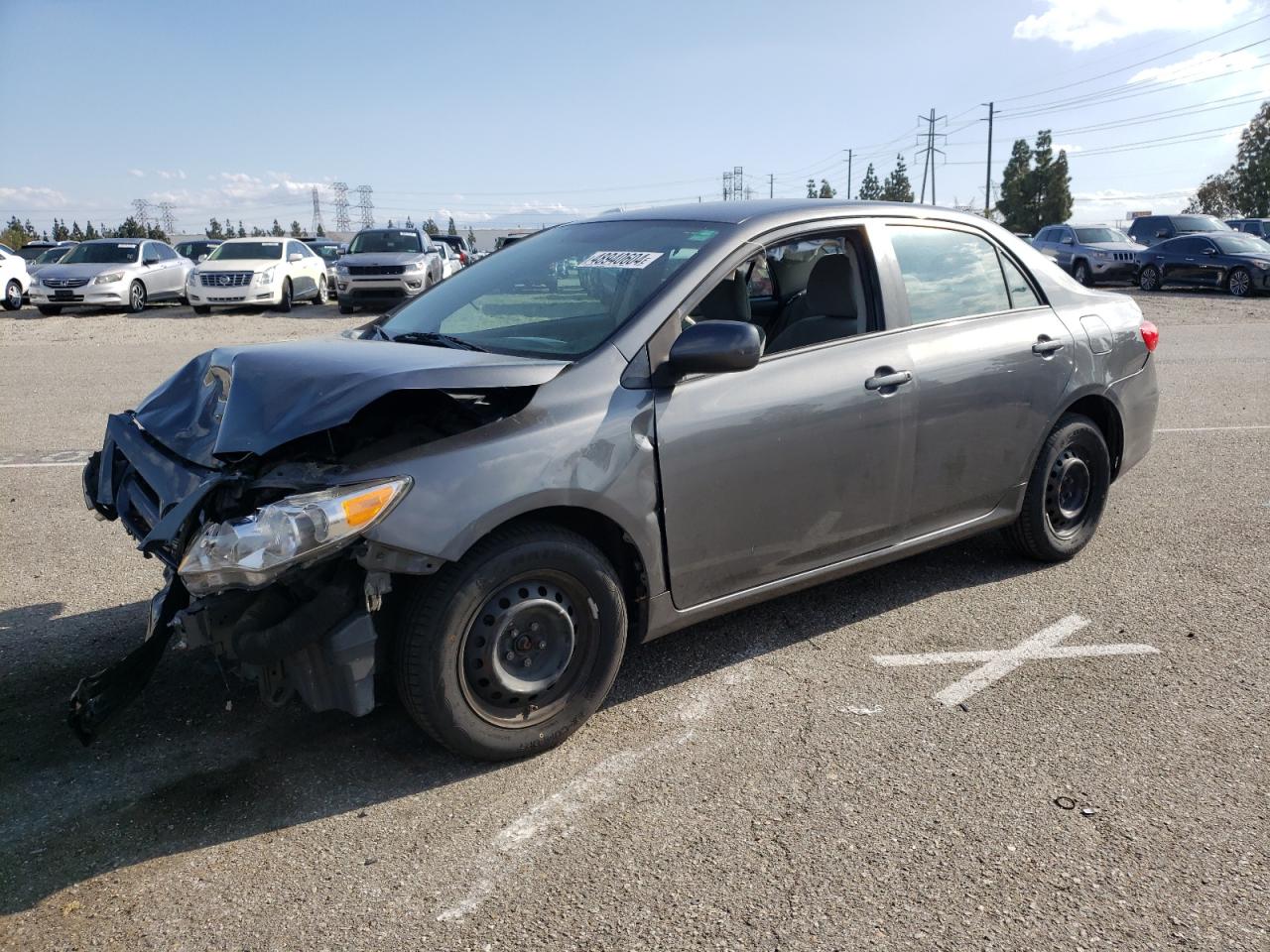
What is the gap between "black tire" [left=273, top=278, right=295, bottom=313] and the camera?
2258 cm

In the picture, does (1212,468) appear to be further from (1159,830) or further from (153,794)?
(153,794)

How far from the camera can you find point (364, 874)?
2.81 metres

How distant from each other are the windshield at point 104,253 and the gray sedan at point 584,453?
2173 cm

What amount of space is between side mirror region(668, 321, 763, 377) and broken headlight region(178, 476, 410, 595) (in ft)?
3.52

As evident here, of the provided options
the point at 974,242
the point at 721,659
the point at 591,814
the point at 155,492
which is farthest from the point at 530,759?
the point at 974,242

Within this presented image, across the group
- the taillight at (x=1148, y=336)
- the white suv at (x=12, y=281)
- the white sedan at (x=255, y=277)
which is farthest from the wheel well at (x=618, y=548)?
the white suv at (x=12, y=281)

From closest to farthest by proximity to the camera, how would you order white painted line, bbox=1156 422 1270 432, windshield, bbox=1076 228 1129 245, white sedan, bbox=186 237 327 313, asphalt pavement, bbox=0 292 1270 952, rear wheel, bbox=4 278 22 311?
1. asphalt pavement, bbox=0 292 1270 952
2. white painted line, bbox=1156 422 1270 432
3. white sedan, bbox=186 237 327 313
4. rear wheel, bbox=4 278 22 311
5. windshield, bbox=1076 228 1129 245

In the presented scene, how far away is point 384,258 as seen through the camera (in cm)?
2191

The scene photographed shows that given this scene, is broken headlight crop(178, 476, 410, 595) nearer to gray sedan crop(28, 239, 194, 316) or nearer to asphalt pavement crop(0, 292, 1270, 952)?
asphalt pavement crop(0, 292, 1270, 952)

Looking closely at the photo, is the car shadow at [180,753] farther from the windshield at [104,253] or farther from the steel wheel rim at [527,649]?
the windshield at [104,253]

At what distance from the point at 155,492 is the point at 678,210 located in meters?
2.32

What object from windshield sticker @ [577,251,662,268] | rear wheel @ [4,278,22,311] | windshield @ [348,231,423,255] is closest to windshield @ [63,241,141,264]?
rear wheel @ [4,278,22,311]

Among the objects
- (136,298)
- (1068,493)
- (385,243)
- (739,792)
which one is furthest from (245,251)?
(739,792)

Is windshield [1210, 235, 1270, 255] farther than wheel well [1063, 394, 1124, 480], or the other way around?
windshield [1210, 235, 1270, 255]
